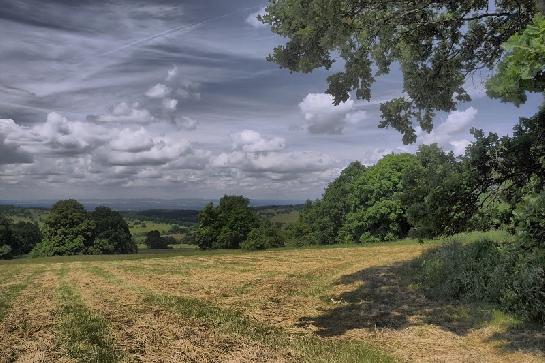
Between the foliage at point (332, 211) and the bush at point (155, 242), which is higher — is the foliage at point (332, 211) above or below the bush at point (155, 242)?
above

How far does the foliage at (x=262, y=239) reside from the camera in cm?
6181

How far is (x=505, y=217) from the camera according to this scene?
37.0 feet

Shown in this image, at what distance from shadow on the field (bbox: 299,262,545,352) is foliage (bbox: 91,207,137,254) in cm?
6946

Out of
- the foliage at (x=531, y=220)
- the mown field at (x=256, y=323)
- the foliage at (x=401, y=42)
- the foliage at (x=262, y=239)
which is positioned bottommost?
the foliage at (x=262, y=239)

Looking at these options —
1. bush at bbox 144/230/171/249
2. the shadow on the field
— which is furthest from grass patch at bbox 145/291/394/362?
bush at bbox 144/230/171/249

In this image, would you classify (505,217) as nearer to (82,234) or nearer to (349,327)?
(349,327)

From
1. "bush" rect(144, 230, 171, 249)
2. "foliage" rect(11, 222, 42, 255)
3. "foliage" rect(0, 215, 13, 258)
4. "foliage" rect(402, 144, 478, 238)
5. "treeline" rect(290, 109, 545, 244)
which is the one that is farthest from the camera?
"bush" rect(144, 230, 171, 249)

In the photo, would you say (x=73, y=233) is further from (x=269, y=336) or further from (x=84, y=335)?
(x=269, y=336)

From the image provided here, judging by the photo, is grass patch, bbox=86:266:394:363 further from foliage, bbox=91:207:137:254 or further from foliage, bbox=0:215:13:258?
foliage, bbox=0:215:13:258

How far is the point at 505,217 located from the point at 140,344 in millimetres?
9514

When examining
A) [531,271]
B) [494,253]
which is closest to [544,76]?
[531,271]

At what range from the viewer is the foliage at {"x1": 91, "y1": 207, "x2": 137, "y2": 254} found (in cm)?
7819

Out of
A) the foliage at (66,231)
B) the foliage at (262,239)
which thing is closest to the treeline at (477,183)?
the foliage at (262,239)

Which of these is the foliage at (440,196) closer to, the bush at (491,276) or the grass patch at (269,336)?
the bush at (491,276)
